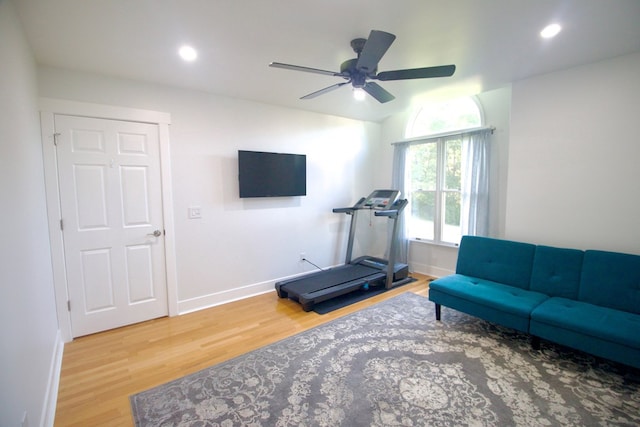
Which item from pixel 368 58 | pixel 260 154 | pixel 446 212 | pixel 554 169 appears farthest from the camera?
A: pixel 446 212

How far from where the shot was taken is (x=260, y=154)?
12.3 ft

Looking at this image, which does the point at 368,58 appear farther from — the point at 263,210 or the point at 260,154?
the point at 263,210

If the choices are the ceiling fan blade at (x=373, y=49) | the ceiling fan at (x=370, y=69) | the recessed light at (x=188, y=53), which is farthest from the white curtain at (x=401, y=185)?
the recessed light at (x=188, y=53)

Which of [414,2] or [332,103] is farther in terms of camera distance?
[332,103]

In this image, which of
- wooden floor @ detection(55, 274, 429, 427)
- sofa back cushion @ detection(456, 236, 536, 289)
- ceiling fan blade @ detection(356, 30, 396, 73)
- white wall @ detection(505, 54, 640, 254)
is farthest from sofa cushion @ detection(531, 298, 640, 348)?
ceiling fan blade @ detection(356, 30, 396, 73)

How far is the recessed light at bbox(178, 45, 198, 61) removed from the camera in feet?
7.81

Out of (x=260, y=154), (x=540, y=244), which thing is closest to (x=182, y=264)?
(x=260, y=154)

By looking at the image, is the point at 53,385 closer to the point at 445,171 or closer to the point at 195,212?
the point at 195,212

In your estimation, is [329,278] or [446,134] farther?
[446,134]

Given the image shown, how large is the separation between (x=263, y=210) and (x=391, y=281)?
6.72 feet

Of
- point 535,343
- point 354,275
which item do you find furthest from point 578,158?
point 354,275

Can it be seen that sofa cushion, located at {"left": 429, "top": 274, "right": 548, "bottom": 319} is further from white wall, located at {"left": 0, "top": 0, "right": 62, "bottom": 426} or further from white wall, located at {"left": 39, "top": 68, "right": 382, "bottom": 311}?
white wall, located at {"left": 0, "top": 0, "right": 62, "bottom": 426}

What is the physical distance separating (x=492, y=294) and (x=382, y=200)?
199 cm

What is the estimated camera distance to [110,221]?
291 centimetres
